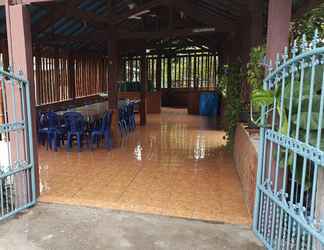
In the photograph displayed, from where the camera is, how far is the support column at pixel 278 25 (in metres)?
2.70

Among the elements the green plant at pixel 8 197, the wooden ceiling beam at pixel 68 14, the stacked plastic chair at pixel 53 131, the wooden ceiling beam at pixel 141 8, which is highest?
the wooden ceiling beam at pixel 141 8

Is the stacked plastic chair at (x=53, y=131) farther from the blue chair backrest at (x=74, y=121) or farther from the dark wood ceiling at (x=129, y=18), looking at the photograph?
the dark wood ceiling at (x=129, y=18)

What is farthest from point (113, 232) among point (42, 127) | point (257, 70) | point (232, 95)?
point (42, 127)

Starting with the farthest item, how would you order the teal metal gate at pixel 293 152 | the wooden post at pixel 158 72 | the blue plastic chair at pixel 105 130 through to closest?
the wooden post at pixel 158 72 < the blue plastic chair at pixel 105 130 < the teal metal gate at pixel 293 152

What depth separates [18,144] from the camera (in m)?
3.57

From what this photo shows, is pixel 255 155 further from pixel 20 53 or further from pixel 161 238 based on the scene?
pixel 20 53

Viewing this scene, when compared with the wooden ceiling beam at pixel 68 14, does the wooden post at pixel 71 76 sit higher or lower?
lower

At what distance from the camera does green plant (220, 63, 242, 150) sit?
16.8 ft

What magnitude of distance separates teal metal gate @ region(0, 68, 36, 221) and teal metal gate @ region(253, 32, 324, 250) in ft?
8.55

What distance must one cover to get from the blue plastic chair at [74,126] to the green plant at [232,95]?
284 centimetres

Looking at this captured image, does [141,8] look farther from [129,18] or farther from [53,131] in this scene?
[53,131]

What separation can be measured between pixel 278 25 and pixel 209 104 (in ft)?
30.4

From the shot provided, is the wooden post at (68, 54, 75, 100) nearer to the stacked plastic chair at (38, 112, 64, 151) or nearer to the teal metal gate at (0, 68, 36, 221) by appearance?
the stacked plastic chair at (38, 112, 64, 151)

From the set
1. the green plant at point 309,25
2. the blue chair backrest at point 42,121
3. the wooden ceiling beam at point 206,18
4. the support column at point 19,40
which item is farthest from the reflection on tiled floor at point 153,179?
the wooden ceiling beam at point 206,18
